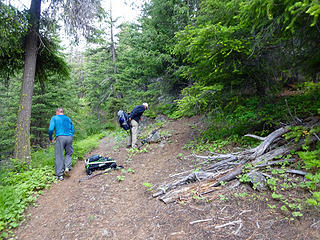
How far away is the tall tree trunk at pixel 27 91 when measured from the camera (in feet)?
19.8

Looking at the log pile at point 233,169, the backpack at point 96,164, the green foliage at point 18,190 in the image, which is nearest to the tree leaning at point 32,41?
the green foliage at point 18,190

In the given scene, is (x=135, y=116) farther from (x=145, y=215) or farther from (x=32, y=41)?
(x=145, y=215)

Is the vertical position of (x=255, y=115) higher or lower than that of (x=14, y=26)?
lower

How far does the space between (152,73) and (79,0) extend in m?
5.84

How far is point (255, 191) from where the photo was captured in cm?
302

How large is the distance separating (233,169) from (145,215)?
6.62 feet

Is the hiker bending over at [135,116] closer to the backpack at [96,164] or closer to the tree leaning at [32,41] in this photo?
the backpack at [96,164]

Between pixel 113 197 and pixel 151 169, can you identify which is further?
pixel 151 169

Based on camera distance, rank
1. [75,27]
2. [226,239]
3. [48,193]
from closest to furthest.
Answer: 1. [226,239]
2. [48,193]
3. [75,27]

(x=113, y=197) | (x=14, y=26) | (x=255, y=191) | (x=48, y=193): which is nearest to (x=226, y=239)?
(x=255, y=191)

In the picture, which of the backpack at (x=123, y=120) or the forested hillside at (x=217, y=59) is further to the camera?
the backpack at (x=123, y=120)

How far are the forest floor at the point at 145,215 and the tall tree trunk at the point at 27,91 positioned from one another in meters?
2.20

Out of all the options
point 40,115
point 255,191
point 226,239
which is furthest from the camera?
point 40,115

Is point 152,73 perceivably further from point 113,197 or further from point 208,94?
point 113,197
